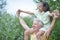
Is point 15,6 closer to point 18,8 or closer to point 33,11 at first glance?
point 18,8

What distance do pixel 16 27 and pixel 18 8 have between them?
0.50 ft

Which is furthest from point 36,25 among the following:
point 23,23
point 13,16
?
point 13,16

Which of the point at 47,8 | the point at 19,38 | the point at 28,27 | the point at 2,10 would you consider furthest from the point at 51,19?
the point at 2,10

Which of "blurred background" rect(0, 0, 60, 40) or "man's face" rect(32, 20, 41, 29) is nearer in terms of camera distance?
"man's face" rect(32, 20, 41, 29)

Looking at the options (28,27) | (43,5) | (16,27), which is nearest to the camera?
(43,5)

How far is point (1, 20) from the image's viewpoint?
2.01 meters

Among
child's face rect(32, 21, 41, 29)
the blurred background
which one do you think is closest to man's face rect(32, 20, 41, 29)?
child's face rect(32, 21, 41, 29)

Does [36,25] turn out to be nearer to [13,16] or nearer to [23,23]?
[23,23]

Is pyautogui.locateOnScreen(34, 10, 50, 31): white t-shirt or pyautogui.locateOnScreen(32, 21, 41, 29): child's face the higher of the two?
pyautogui.locateOnScreen(34, 10, 50, 31): white t-shirt

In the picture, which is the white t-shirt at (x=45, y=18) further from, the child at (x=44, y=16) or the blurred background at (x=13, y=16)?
the blurred background at (x=13, y=16)

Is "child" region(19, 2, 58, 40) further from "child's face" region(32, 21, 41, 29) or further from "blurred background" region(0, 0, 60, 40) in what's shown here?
"blurred background" region(0, 0, 60, 40)

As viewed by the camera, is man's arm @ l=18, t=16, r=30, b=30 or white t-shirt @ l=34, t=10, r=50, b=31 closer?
white t-shirt @ l=34, t=10, r=50, b=31

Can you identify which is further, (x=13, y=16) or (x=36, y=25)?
(x=13, y=16)

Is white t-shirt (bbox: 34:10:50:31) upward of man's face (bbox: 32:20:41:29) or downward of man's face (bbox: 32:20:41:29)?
upward
